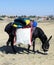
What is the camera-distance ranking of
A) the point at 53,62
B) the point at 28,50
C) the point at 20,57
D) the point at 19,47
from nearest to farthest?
the point at 53,62
the point at 20,57
the point at 28,50
the point at 19,47

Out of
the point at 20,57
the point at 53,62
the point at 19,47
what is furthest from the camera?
the point at 19,47

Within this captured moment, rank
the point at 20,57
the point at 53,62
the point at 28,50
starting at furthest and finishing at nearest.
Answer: the point at 28,50, the point at 20,57, the point at 53,62

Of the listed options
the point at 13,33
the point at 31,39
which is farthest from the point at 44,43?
the point at 13,33

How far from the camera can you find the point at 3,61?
8.51 meters

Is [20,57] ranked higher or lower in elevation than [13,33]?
lower

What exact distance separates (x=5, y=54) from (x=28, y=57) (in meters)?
0.97

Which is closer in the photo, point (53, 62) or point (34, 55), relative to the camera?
point (53, 62)

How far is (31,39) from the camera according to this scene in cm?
943

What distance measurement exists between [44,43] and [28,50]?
2.87ft

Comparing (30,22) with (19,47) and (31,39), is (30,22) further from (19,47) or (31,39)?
(19,47)

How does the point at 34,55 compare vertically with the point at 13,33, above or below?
below

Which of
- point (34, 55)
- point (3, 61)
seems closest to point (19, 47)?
point (34, 55)

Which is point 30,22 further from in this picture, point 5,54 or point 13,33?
point 5,54

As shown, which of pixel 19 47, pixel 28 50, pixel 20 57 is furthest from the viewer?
pixel 19 47
